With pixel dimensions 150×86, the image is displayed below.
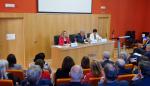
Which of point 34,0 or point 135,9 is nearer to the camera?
point 34,0

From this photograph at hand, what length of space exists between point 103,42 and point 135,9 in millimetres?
5871

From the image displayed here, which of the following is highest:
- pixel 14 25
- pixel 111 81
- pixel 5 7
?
pixel 5 7

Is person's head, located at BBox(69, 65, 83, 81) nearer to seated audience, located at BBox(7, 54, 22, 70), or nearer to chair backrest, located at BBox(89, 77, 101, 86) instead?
chair backrest, located at BBox(89, 77, 101, 86)

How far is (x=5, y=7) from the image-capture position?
28.7ft

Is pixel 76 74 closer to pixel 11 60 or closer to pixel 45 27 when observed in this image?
pixel 11 60

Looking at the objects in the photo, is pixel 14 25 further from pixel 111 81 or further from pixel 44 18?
pixel 111 81

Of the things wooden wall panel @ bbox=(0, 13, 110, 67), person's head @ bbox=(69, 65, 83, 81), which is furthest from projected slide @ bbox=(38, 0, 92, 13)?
person's head @ bbox=(69, 65, 83, 81)

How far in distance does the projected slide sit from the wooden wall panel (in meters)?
0.21

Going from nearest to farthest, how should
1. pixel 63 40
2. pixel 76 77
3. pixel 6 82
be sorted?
pixel 76 77 < pixel 6 82 < pixel 63 40

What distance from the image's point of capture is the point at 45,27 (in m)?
9.99

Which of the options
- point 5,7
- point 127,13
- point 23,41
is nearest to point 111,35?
point 127,13

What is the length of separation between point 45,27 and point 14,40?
1.42m

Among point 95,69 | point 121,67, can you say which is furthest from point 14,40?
point 95,69

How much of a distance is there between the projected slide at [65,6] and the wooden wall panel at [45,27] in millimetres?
209
